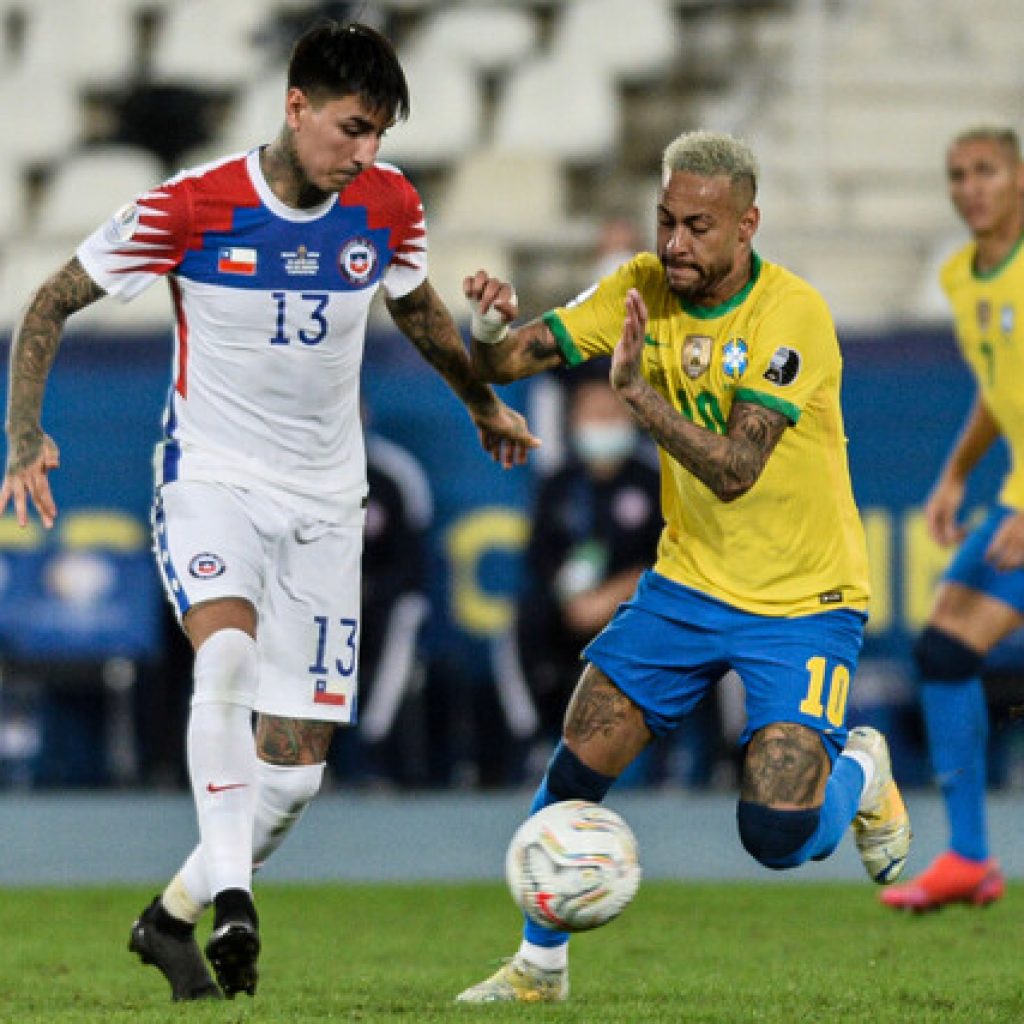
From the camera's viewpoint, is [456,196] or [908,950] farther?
[456,196]

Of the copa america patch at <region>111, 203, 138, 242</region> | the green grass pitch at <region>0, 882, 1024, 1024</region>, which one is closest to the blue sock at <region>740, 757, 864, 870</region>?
the green grass pitch at <region>0, 882, 1024, 1024</region>

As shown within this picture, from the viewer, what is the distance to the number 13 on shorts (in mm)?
5848

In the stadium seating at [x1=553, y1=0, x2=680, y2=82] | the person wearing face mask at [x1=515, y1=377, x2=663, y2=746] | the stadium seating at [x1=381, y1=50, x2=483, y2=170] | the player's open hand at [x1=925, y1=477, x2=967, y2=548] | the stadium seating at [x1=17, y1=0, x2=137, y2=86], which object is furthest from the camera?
the stadium seating at [x1=17, y1=0, x2=137, y2=86]

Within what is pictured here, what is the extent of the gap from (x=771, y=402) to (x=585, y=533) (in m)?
6.76

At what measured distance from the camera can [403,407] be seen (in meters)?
12.6

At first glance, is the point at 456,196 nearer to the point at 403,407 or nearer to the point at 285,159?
the point at 403,407

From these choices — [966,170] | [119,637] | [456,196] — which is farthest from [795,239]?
[966,170]

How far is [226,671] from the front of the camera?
5594mm

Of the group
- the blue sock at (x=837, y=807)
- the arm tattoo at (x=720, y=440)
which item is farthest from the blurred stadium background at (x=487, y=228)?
the arm tattoo at (x=720, y=440)

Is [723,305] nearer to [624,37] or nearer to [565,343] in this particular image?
[565,343]

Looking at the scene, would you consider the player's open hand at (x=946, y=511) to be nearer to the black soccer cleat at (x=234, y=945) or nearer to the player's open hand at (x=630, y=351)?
the player's open hand at (x=630, y=351)

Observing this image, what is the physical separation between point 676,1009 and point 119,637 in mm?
7710

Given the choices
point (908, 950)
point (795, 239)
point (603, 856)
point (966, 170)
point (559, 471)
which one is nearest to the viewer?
point (603, 856)

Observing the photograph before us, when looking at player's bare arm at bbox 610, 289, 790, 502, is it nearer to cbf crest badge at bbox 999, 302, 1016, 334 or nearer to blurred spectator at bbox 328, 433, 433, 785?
cbf crest badge at bbox 999, 302, 1016, 334
